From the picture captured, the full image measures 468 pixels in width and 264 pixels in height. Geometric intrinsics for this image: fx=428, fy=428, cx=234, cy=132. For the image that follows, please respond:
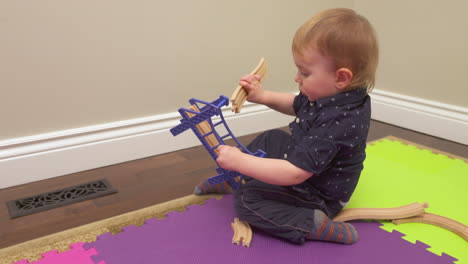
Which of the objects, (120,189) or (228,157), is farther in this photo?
(120,189)

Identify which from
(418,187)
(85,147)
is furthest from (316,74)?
(85,147)

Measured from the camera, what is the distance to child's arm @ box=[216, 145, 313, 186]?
0.97 m

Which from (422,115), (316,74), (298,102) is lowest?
(422,115)

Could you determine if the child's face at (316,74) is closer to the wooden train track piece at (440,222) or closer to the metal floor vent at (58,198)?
the wooden train track piece at (440,222)

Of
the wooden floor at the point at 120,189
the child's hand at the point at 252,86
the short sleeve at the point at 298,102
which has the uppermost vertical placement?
the child's hand at the point at 252,86

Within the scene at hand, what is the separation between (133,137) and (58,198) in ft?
1.13

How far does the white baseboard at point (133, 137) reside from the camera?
1318 millimetres

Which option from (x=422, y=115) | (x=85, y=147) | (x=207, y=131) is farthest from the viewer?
(x=422, y=115)

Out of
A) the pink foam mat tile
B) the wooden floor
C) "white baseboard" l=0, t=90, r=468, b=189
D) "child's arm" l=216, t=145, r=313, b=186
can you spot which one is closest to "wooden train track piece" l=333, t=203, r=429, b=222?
"child's arm" l=216, t=145, r=313, b=186

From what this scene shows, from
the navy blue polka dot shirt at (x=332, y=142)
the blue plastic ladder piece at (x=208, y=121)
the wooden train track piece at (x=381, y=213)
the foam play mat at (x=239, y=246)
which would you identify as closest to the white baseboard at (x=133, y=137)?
the foam play mat at (x=239, y=246)

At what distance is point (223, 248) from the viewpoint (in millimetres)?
995

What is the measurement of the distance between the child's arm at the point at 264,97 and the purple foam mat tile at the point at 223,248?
1.13 feet

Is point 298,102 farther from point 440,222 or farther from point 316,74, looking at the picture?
point 440,222

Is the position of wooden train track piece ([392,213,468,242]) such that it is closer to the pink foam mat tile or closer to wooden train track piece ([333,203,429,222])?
wooden train track piece ([333,203,429,222])
